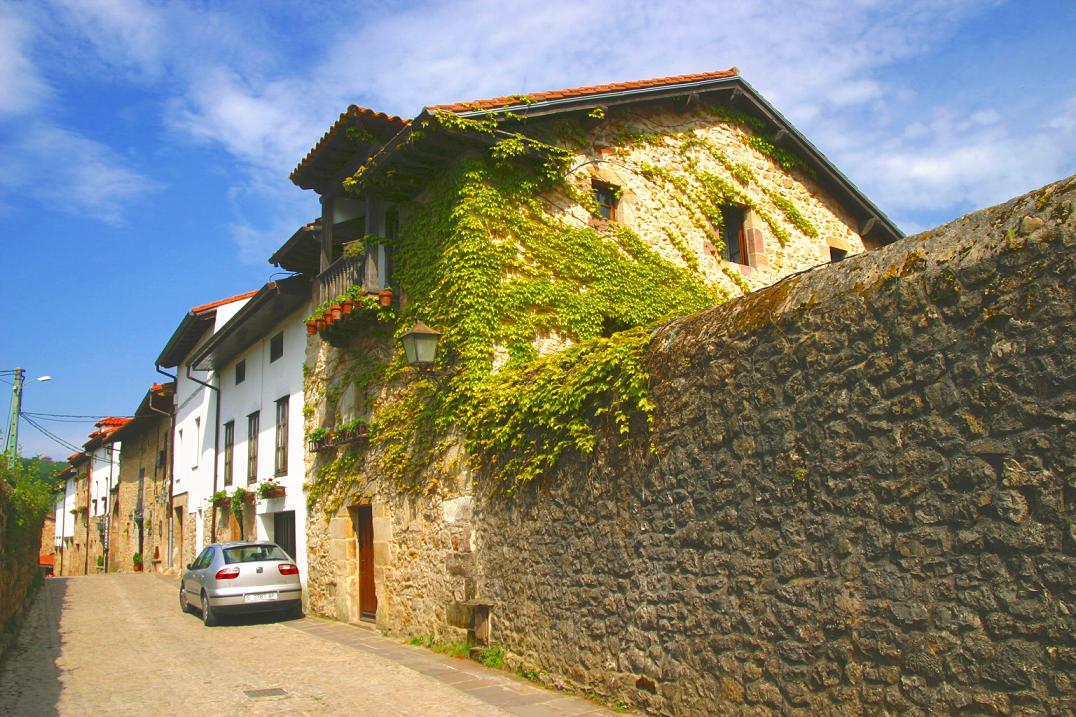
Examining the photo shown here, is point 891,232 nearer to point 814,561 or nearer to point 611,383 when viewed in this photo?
point 611,383

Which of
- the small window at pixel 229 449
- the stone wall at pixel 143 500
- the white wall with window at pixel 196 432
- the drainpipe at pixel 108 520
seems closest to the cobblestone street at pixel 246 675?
the small window at pixel 229 449

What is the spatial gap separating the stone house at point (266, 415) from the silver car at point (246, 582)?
29.7 inches

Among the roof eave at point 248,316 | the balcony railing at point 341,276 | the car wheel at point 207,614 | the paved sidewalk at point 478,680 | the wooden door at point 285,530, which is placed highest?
the roof eave at point 248,316

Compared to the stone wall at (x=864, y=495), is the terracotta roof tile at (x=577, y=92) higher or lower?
higher

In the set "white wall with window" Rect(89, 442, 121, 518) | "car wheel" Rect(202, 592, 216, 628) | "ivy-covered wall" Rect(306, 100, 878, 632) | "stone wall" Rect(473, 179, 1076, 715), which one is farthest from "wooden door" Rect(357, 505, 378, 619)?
"white wall with window" Rect(89, 442, 121, 518)

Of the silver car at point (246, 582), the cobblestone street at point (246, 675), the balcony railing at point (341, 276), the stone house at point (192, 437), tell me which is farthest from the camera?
the stone house at point (192, 437)

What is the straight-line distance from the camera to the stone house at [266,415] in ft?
49.3

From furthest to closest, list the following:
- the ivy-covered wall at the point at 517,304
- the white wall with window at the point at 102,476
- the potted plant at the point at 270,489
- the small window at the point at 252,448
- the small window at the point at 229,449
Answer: the white wall with window at the point at 102,476, the small window at the point at 229,449, the small window at the point at 252,448, the potted plant at the point at 270,489, the ivy-covered wall at the point at 517,304

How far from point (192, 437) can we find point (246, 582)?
36.1ft

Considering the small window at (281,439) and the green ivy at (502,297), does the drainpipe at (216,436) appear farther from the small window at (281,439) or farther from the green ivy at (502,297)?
the green ivy at (502,297)

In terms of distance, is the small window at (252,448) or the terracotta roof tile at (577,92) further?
the small window at (252,448)

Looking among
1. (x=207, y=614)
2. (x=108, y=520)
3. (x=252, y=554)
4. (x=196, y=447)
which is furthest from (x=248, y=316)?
(x=108, y=520)

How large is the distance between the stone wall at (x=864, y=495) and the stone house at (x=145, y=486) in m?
21.9

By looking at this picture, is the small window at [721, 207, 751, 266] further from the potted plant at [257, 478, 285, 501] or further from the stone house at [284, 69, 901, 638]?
the potted plant at [257, 478, 285, 501]
